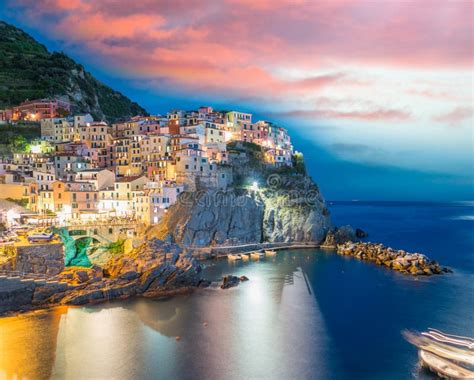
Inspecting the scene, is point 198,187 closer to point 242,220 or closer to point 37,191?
point 242,220

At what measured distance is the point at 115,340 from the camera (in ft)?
81.5

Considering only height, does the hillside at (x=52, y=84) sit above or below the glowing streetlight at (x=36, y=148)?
above

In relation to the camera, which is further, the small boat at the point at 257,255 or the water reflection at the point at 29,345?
the small boat at the point at 257,255

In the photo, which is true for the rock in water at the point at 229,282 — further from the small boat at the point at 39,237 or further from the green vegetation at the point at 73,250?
the small boat at the point at 39,237

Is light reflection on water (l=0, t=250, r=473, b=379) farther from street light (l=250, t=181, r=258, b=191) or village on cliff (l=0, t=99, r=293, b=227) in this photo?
street light (l=250, t=181, r=258, b=191)

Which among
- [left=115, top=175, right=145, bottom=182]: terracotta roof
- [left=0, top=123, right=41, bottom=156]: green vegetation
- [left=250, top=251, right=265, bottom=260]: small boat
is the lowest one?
[left=250, top=251, right=265, bottom=260]: small boat

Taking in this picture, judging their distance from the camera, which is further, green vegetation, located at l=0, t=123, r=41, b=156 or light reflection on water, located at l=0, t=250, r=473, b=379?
green vegetation, located at l=0, t=123, r=41, b=156

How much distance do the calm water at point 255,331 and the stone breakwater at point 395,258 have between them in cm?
Result: 176

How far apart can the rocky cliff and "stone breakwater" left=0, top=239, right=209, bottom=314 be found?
349 inches

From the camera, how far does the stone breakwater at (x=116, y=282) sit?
28.9 m

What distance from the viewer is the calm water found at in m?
21.4

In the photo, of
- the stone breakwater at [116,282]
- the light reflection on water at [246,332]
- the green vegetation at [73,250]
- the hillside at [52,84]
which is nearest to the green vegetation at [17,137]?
the hillside at [52,84]

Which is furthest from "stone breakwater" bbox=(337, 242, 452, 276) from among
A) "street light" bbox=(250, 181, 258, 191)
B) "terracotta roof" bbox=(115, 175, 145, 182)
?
"terracotta roof" bbox=(115, 175, 145, 182)

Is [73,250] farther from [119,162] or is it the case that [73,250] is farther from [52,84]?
[52,84]
